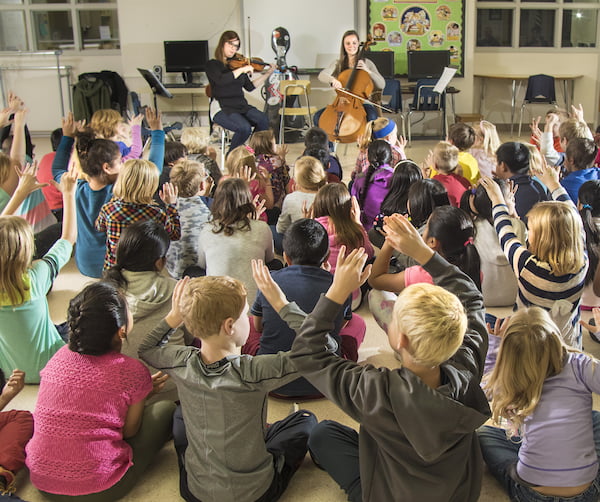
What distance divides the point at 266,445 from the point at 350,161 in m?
A: 5.36

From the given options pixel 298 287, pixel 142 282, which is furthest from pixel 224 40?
pixel 298 287

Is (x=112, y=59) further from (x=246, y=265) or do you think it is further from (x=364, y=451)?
(x=364, y=451)

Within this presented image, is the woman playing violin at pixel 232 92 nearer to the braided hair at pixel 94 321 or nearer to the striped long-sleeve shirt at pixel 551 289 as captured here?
the striped long-sleeve shirt at pixel 551 289

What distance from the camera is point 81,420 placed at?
176 cm

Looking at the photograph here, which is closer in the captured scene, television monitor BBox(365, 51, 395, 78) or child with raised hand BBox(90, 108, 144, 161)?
child with raised hand BBox(90, 108, 144, 161)

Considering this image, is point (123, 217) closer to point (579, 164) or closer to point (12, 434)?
point (12, 434)

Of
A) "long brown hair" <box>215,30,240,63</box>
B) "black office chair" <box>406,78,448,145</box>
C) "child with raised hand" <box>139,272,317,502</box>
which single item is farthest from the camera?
"black office chair" <box>406,78,448,145</box>

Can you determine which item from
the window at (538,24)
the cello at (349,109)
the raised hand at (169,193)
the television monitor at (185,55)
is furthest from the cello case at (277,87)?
the raised hand at (169,193)

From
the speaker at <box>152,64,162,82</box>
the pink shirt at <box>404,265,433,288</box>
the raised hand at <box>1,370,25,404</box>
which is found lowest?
the raised hand at <box>1,370,25,404</box>

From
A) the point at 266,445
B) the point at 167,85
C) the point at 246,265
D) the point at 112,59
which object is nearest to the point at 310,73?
the point at 167,85

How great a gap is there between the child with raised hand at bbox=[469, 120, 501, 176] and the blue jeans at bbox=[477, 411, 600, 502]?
2734mm

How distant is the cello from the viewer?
6258 mm

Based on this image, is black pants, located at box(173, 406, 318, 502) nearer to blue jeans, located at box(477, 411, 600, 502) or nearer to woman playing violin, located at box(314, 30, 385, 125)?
blue jeans, located at box(477, 411, 600, 502)

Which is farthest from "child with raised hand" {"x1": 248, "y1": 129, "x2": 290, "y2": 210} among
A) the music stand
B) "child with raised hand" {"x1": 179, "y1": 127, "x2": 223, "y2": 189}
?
the music stand
